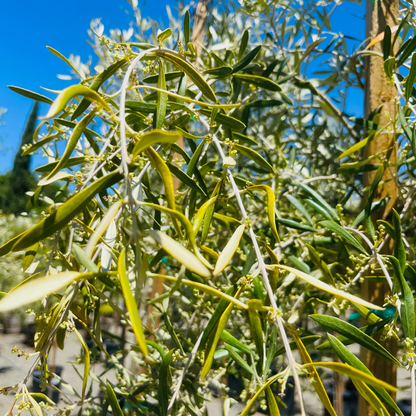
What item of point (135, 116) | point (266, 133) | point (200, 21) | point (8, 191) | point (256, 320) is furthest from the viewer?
point (8, 191)

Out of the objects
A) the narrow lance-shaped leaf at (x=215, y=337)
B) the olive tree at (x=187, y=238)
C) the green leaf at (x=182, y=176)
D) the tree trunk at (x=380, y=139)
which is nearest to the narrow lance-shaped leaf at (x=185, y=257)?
the olive tree at (x=187, y=238)

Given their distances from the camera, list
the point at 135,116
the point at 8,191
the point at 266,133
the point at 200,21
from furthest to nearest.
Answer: the point at 8,191, the point at 200,21, the point at 266,133, the point at 135,116

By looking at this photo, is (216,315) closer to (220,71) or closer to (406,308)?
(406,308)

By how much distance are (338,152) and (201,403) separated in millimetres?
813

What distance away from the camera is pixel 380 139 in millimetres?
779

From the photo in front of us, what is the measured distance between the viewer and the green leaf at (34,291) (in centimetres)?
22

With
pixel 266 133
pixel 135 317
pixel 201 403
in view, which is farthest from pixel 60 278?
pixel 266 133

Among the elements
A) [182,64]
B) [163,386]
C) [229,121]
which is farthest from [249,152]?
[163,386]

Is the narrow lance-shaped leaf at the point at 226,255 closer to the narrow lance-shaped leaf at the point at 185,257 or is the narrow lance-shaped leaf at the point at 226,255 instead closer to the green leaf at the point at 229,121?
the narrow lance-shaped leaf at the point at 185,257

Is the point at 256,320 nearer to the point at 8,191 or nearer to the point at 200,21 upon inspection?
the point at 200,21

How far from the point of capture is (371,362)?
27.3 inches

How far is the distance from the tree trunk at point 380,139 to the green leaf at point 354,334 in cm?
33

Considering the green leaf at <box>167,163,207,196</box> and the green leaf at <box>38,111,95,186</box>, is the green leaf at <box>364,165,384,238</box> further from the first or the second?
the green leaf at <box>38,111,95,186</box>

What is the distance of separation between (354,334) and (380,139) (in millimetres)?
510
